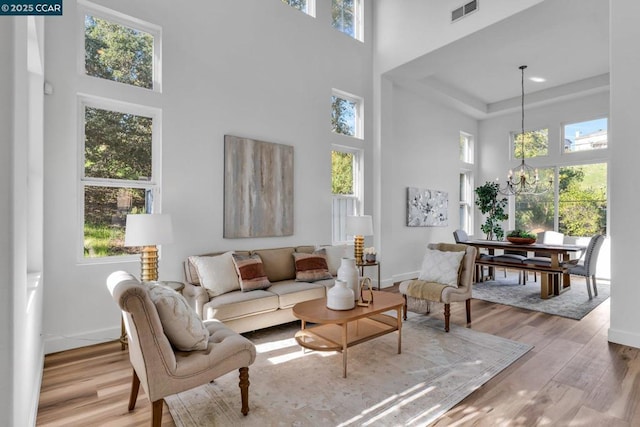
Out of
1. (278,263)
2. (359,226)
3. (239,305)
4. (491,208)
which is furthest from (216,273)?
(491,208)

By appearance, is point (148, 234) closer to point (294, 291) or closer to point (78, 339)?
point (78, 339)

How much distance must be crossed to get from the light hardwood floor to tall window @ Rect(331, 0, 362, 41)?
17.3 ft

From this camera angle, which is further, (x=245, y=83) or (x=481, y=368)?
(x=245, y=83)

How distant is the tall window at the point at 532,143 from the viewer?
7.65 metres

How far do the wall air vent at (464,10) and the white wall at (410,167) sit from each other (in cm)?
155

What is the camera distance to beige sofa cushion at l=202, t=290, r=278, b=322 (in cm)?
319

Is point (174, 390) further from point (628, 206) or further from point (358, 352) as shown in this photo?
point (628, 206)

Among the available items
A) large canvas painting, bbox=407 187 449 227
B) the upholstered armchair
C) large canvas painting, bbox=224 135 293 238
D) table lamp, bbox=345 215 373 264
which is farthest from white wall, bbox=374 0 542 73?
the upholstered armchair

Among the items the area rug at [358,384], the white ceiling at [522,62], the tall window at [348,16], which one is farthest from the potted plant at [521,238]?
the tall window at [348,16]

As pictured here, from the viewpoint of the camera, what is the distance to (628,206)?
3.38m

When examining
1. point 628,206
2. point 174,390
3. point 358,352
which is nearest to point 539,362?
point 358,352

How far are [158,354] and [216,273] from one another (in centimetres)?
171

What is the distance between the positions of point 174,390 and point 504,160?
8.70 m

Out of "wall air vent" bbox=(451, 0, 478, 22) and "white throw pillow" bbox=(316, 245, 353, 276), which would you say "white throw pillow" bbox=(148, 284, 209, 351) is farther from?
"wall air vent" bbox=(451, 0, 478, 22)
